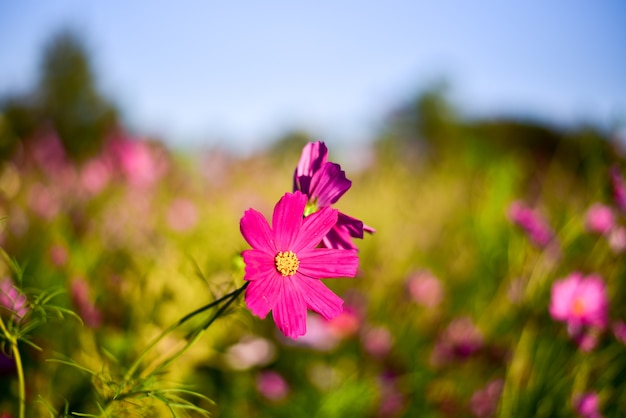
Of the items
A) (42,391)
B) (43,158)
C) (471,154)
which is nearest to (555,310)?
(42,391)

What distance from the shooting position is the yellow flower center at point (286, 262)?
0.47 meters

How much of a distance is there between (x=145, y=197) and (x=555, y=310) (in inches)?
65.3

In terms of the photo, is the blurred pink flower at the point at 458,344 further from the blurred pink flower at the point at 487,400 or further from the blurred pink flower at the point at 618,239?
the blurred pink flower at the point at 618,239

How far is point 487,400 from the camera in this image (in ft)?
3.76

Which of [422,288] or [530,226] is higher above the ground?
[530,226]

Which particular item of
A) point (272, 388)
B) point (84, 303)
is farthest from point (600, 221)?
point (84, 303)

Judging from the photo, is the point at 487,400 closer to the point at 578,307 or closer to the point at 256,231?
the point at 578,307

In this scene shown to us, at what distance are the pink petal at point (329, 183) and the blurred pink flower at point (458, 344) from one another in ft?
2.79

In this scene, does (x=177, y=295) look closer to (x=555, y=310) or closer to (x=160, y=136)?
(x=555, y=310)

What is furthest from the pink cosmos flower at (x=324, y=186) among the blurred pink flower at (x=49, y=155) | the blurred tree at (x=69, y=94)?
the blurred tree at (x=69, y=94)

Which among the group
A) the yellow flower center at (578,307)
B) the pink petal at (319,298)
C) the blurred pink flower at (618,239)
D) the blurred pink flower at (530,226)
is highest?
the blurred pink flower at (618,239)

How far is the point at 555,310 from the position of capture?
0.97m

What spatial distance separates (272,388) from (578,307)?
79 centimetres

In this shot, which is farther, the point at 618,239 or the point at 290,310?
the point at 618,239
